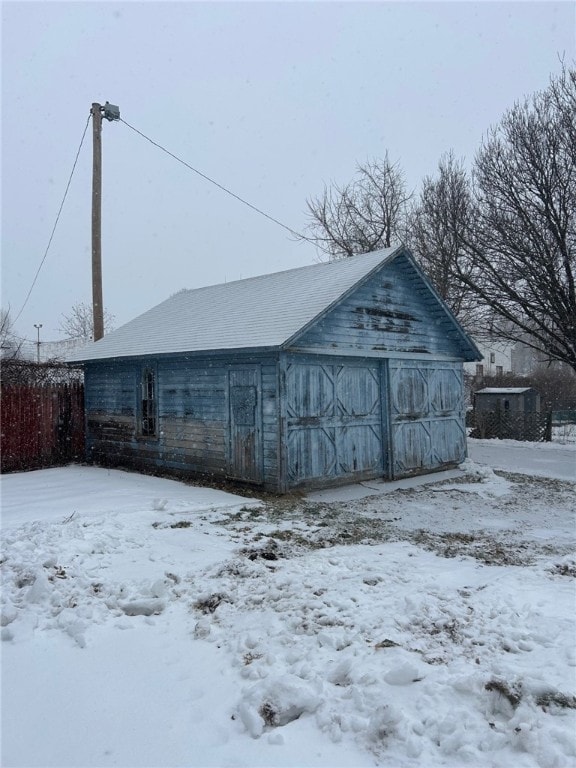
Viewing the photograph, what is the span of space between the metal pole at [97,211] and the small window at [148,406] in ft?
16.2

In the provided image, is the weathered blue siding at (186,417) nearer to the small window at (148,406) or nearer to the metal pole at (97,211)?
the small window at (148,406)

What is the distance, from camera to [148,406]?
14.4 metres

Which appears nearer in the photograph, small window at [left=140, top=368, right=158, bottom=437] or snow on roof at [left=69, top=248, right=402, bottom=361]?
snow on roof at [left=69, top=248, right=402, bottom=361]

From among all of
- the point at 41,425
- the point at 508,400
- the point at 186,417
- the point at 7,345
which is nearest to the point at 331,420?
the point at 186,417

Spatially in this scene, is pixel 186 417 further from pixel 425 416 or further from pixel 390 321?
pixel 425 416

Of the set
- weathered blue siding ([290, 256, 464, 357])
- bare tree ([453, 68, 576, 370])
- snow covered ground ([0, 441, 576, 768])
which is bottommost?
snow covered ground ([0, 441, 576, 768])

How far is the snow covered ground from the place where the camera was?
3.26 m

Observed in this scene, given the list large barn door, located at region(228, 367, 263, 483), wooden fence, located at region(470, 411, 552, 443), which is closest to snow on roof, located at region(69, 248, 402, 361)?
large barn door, located at region(228, 367, 263, 483)

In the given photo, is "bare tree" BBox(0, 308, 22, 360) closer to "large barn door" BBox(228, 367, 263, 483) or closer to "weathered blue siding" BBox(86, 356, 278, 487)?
"weathered blue siding" BBox(86, 356, 278, 487)

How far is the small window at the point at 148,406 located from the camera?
46.6 feet

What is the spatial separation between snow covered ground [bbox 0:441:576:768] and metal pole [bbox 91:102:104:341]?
11403 mm

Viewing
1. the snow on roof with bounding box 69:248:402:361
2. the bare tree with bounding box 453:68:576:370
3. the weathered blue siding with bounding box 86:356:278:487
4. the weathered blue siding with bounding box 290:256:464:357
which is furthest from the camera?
the bare tree with bounding box 453:68:576:370

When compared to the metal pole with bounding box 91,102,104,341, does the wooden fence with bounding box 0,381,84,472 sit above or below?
below

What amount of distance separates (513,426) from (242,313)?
14.0m
